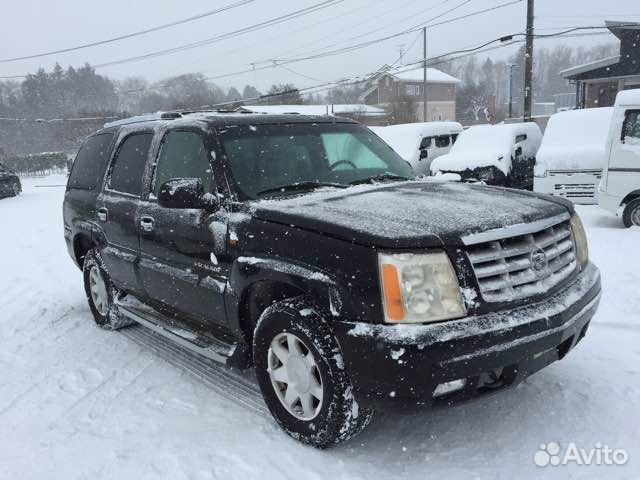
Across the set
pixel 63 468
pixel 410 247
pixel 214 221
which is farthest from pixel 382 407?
pixel 63 468

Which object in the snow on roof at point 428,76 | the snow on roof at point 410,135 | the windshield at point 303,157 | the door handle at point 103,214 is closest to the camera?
the windshield at point 303,157

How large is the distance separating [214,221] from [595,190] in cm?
905

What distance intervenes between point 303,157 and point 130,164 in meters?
1.67

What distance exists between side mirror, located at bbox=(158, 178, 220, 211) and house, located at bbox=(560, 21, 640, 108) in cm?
2516

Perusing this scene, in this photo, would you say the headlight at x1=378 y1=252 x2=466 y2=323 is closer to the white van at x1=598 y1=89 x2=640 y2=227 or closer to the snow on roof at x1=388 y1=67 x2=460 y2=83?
the white van at x1=598 y1=89 x2=640 y2=227

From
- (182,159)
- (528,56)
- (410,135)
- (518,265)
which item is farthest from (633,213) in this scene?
(528,56)

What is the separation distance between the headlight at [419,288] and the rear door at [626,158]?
25.1 feet

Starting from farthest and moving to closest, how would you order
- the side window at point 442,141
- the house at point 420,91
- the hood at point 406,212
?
1. the house at point 420,91
2. the side window at point 442,141
3. the hood at point 406,212

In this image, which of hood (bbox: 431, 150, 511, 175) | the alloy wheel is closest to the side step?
the alloy wheel

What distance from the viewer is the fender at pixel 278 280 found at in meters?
2.70

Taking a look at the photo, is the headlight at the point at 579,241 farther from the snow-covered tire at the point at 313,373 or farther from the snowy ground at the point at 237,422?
the snow-covered tire at the point at 313,373

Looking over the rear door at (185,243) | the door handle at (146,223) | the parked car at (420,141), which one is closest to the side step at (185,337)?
the rear door at (185,243)

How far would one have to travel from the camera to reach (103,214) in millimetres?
4816

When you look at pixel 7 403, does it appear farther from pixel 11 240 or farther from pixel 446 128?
pixel 446 128
